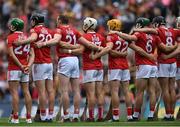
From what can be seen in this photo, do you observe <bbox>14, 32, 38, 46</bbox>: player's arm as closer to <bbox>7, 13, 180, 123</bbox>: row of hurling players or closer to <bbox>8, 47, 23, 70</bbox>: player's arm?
<bbox>7, 13, 180, 123</bbox>: row of hurling players

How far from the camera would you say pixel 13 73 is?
26016mm

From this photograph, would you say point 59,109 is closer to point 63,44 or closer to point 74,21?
point 63,44

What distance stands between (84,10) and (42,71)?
13.8m

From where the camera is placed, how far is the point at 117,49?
88.8 feet

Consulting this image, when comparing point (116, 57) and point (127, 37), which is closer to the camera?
point (127, 37)

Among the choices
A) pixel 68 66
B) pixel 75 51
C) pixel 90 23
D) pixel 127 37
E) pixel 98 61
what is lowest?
pixel 68 66

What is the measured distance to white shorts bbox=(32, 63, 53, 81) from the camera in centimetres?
2653

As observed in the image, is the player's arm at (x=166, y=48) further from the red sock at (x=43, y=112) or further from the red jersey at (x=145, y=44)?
the red sock at (x=43, y=112)

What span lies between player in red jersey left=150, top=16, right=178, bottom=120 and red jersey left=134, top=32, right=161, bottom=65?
0.30 meters

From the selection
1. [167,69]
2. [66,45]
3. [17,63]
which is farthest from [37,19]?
[167,69]

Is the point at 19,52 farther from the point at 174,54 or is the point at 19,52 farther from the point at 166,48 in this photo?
the point at 174,54

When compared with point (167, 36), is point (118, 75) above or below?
below

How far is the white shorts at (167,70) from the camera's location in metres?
27.4

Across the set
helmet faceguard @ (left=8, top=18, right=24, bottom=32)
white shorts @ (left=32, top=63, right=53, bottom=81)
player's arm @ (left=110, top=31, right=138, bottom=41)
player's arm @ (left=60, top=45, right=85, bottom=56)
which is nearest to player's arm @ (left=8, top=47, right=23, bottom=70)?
helmet faceguard @ (left=8, top=18, right=24, bottom=32)
